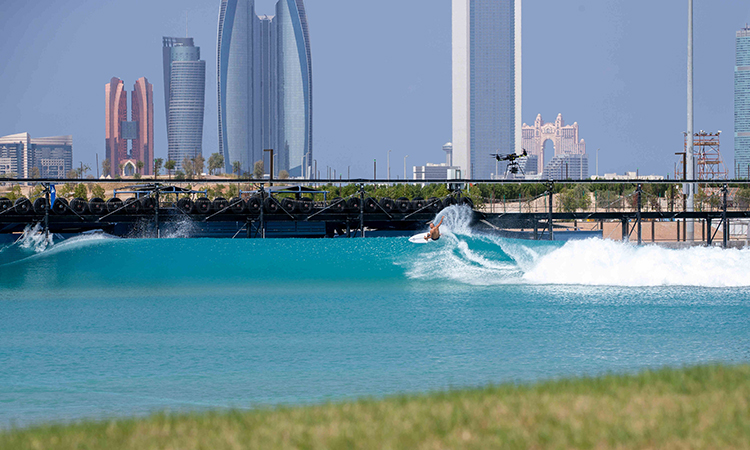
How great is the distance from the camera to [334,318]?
17.3 meters

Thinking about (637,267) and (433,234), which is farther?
(433,234)

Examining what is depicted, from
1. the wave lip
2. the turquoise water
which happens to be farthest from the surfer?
the wave lip

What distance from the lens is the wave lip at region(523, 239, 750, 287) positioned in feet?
80.8

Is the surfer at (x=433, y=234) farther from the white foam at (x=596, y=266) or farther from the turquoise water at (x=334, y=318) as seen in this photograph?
the white foam at (x=596, y=266)

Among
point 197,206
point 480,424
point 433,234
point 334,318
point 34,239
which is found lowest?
point 334,318

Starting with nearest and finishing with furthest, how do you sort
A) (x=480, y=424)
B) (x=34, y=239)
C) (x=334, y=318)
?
(x=480, y=424)
(x=334, y=318)
(x=34, y=239)

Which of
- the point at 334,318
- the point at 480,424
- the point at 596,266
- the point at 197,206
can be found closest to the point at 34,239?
the point at 197,206

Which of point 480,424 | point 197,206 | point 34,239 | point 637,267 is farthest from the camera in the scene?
point 197,206

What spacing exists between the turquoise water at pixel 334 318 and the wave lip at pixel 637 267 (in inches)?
2.9

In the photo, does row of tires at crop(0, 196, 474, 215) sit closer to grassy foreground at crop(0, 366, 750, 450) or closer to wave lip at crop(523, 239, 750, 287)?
wave lip at crop(523, 239, 750, 287)

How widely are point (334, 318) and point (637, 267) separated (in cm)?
1364

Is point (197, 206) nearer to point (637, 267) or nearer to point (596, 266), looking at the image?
point (596, 266)

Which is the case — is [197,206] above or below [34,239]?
above

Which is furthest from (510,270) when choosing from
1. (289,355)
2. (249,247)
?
(289,355)
